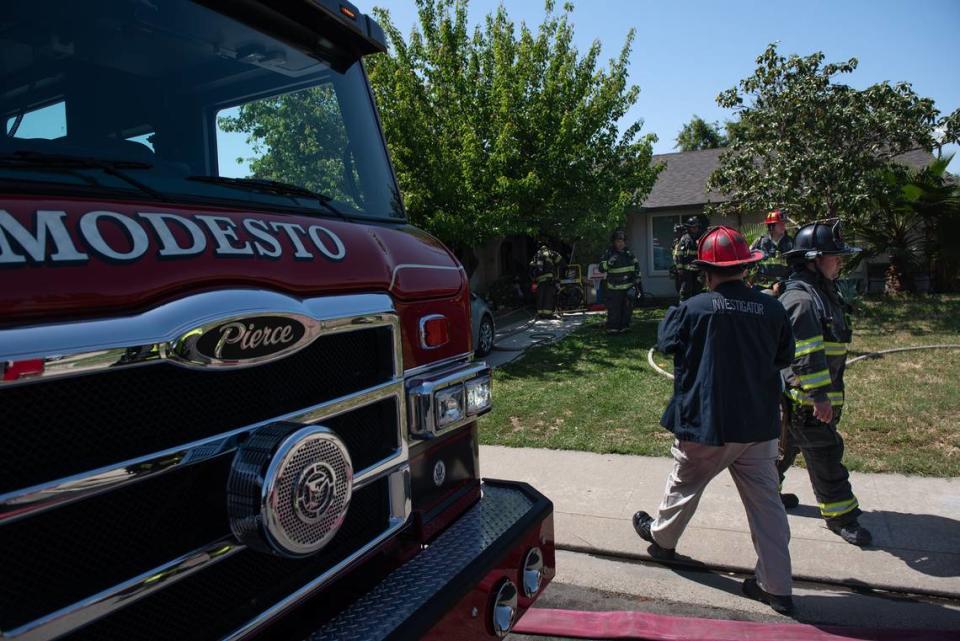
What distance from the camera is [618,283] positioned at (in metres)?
11.8

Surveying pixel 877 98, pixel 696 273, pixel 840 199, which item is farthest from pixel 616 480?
pixel 877 98

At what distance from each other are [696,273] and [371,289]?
37.3 feet

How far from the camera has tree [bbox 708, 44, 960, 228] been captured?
1237cm

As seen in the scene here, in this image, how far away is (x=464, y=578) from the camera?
200 centimetres

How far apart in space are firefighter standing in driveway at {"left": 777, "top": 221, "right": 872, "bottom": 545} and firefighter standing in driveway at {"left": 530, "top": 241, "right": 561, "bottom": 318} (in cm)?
1104

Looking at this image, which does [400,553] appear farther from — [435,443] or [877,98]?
[877,98]

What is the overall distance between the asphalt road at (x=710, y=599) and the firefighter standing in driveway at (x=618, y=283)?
26.9 feet

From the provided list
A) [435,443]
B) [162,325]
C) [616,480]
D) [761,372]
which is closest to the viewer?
[162,325]

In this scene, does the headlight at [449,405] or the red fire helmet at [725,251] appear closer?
the headlight at [449,405]

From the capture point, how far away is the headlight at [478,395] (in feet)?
7.98

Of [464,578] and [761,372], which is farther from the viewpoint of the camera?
[761,372]

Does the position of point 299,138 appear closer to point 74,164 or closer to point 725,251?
point 74,164

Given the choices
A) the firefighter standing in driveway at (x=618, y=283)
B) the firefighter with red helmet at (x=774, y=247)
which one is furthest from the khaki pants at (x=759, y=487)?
the firefighter standing in driveway at (x=618, y=283)

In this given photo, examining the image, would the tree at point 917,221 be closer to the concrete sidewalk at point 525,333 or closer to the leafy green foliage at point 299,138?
the concrete sidewalk at point 525,333
